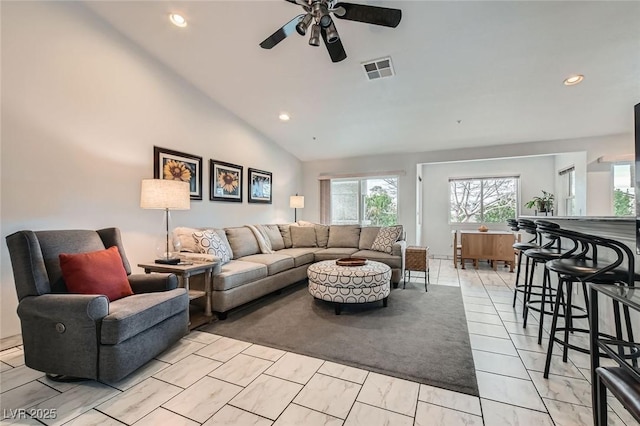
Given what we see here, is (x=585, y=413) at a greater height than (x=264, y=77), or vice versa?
(x=264, y=77)

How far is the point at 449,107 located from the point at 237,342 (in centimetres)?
406

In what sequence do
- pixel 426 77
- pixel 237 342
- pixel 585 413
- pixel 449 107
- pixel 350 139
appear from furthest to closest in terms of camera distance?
pixel 350 139
pixel 449 107
pixel 426 77
pixel 237 342
pixel 585 413

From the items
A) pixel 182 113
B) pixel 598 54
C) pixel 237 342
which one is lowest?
pixel 237 342

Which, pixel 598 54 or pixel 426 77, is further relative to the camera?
pixel 426 77

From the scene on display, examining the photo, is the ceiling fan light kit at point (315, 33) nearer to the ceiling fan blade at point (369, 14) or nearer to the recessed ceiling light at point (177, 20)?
the ceiling fan blade at point (369, 14)

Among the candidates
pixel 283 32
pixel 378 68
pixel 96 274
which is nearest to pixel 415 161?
pixel 378 68

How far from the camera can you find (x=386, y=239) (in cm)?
439

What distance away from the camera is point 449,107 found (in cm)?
400

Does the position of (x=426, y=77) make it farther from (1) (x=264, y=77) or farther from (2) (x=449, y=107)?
(1) (x=264, y=77)

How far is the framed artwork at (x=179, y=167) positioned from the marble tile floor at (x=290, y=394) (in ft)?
6.74

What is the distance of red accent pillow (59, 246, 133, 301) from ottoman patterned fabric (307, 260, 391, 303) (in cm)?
177

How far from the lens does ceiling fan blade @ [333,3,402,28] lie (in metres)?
1.98

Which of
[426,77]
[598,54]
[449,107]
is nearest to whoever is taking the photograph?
[598,54]

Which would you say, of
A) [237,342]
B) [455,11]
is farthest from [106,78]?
[455,11]
